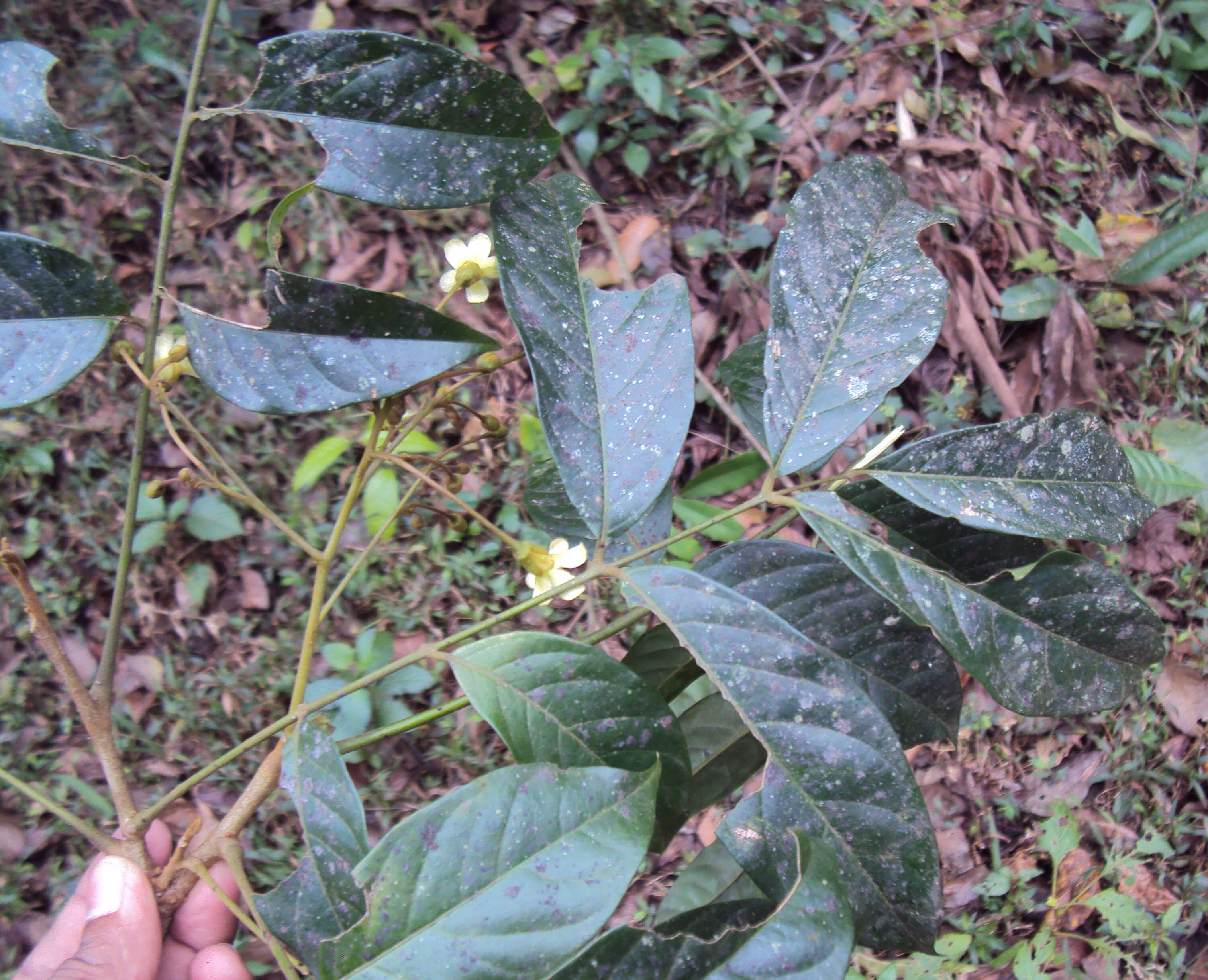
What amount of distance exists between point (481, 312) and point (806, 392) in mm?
1281

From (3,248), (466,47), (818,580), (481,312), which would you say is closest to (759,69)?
(466,47)

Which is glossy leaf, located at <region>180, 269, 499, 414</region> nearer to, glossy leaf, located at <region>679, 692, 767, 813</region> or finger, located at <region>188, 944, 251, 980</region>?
glossy leaf, located at <region>679, 692, 767, 813</region>

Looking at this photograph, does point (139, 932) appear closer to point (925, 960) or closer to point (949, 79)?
point (925, 960)

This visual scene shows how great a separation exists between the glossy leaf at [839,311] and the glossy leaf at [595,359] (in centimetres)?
11

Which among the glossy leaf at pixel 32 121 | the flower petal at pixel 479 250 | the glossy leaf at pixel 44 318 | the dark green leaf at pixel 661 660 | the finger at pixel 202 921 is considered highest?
the glossy leaf at pixel 32 121

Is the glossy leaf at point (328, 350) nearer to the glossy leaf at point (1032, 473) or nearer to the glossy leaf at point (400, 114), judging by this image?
the glossy leaf at point (400, 114)

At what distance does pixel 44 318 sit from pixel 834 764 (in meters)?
0.92

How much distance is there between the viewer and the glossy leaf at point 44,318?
0.76 m

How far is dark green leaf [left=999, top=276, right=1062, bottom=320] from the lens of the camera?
6.36ft

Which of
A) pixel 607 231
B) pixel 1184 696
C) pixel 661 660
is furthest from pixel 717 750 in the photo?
A: pixel 1184 696

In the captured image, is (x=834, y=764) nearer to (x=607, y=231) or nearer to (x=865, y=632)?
(x=865, y=632)

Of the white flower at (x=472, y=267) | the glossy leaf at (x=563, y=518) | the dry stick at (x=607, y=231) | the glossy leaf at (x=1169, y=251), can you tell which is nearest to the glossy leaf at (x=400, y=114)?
the white flower at (x=472, y=267)

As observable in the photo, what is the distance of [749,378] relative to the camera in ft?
3.51

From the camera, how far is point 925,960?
1.61 meters
